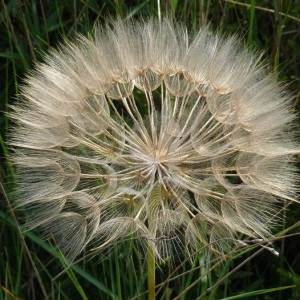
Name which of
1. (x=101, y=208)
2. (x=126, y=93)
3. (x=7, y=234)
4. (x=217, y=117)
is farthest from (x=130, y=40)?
(x=7, y=234)

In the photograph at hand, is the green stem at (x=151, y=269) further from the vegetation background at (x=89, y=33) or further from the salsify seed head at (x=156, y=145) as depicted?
the vegetation background at (x=89, y=33)

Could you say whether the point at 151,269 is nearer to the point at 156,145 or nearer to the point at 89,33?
the point at 156,145

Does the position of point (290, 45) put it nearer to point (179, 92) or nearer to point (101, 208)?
point (179, 92)

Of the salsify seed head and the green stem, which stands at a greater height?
the salsify seed head

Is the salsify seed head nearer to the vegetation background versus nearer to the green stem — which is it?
the green stem

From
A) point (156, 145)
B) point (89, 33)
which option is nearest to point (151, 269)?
point (156, 145)

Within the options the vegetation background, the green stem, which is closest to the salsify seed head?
the green stem

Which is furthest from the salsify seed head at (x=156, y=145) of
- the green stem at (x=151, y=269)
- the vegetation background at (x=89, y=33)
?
the vegetation background at (x=89, y=33)
